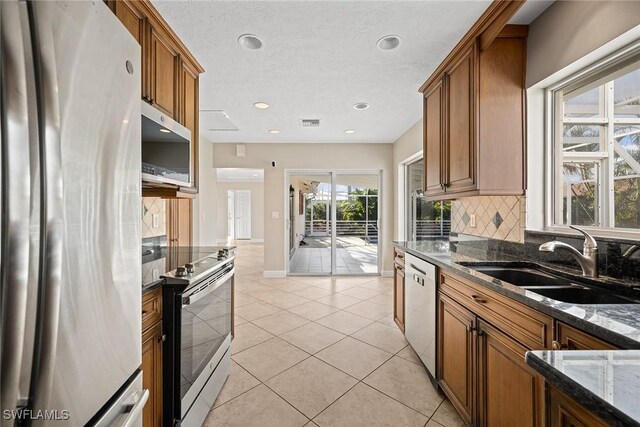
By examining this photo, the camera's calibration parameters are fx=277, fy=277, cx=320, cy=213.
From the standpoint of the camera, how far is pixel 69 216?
2.17ft

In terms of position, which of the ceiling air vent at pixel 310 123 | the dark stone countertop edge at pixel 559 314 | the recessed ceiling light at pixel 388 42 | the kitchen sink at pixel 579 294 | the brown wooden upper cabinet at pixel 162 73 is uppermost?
the ceiling air vent at pixel 310 123

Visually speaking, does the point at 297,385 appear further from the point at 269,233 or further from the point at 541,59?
the point at 269,233

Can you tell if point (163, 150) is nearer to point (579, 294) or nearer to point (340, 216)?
point (579, 294)

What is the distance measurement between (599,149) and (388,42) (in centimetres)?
152

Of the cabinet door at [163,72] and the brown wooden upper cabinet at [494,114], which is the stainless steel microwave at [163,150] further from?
the brown wooden upper cabinet at [494,114]

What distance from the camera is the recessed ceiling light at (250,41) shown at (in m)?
1.96

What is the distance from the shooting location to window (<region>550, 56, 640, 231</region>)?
150 cm

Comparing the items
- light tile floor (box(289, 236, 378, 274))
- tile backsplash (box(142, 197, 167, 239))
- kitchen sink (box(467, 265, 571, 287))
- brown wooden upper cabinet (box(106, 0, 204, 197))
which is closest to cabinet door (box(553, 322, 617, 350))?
kitchen sink (box(467, 265, 571, 287))

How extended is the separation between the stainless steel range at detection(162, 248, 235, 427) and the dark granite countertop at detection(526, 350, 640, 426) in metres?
1.40

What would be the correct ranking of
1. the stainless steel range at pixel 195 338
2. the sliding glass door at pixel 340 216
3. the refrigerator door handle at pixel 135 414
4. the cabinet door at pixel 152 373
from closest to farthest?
1. the refrigerator door handle at pixel 135 414
2. the cabinet door at pixel 152 373
3. the stainless steel range at pixel 195 338
4. the sliding glass door at pixel 340 216

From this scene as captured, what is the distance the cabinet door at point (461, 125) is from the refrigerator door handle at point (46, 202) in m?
2.12

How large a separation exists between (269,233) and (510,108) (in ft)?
13.3

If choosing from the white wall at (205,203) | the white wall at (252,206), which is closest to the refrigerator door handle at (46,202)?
the white wall at (205,203)

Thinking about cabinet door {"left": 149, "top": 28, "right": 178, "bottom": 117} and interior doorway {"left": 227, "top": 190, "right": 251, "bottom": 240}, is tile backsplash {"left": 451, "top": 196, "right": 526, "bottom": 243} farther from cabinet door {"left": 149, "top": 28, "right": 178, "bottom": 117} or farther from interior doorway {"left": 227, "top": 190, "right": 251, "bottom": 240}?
interior doorway {"left": 227, "top": 190, "right": 251, "bottom": 240}
